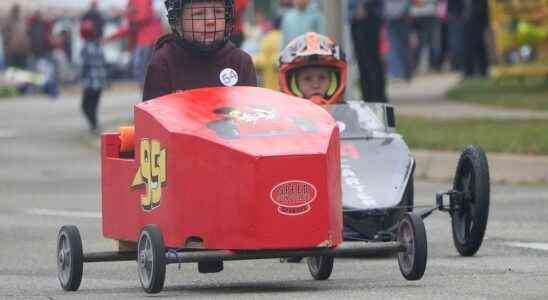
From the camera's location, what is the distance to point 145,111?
27.3 ft

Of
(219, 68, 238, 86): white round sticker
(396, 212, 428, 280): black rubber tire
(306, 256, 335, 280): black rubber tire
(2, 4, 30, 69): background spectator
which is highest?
(219, 68, 238, 86): white round sticker

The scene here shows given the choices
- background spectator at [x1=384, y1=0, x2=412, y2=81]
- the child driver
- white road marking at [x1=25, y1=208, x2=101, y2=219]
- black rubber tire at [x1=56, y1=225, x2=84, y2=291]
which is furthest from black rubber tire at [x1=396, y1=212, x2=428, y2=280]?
background spectator at [x1=384, y1=0, x2=412, y2=81]

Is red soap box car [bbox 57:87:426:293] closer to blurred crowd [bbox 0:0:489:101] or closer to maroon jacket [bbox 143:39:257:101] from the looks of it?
maroon jacket [bbox 143:39:257:101]

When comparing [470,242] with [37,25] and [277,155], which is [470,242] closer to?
[277,155]

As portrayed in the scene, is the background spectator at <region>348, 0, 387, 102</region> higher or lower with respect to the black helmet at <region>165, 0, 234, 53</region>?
lower

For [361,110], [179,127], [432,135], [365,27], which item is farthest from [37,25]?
[179,127]

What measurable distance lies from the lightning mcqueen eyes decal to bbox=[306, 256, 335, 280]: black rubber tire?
0.84 metres

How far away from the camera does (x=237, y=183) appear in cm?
778

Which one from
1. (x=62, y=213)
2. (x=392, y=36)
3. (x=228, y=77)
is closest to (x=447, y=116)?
(x=62, y=213)

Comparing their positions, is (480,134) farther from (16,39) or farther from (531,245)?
(16,39)

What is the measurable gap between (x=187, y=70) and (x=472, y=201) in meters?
1.72

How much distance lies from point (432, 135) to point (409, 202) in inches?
283

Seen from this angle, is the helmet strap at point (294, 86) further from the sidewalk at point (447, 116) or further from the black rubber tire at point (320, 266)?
the sidewalk at point (447, 116)

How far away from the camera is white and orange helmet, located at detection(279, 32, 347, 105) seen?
10.9m
